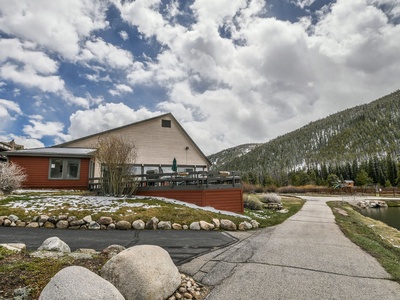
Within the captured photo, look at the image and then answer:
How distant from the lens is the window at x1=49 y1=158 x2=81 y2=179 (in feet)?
64.4

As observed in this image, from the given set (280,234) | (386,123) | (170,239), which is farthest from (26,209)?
(386,123)

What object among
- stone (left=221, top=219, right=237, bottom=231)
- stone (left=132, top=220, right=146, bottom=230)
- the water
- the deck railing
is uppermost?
the deck railing

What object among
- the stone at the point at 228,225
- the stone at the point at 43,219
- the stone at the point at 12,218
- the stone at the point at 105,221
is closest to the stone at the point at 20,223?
the stone at the point at 12,218

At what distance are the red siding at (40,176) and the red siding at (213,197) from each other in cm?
864

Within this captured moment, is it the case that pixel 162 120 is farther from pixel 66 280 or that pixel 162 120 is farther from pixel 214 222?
pixel 66 280

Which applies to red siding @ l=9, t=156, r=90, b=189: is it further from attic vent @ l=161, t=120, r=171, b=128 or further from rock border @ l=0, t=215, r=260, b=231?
rock border @ l=0, t=215, r=260, b=231

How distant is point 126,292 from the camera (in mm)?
3904

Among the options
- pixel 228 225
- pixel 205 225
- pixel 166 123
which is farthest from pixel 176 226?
pixel 166 123

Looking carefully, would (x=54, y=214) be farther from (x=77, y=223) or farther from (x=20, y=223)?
(x=77, y=223)

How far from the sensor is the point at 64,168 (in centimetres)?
1983

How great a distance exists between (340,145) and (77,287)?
A: 186817 millimetres

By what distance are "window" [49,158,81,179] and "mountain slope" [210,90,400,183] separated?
124 m

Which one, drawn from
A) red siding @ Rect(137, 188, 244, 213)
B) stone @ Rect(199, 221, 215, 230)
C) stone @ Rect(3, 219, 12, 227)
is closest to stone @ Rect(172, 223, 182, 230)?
stone @ Rect(199, 221, 215, 230)

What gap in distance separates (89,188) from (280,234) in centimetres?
1574
